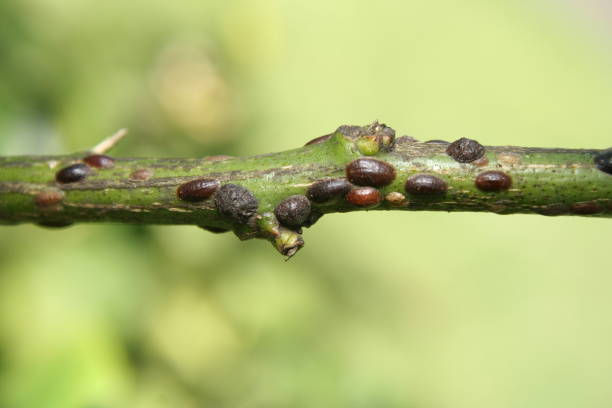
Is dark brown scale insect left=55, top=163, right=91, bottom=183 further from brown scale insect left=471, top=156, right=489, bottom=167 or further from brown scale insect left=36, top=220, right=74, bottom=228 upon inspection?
brown scale insect left=471, top=156, right=489, bottom=167

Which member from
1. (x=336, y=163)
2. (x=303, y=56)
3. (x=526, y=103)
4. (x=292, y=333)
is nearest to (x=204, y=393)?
(x=292, y=333)

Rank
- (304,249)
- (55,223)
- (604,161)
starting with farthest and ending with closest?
1. (304,249)
2. (55,223)
3. (604,161)

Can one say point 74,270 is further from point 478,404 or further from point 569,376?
point 569,376

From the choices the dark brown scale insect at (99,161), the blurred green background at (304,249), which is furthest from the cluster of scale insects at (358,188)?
the blurred green background at (304,249)

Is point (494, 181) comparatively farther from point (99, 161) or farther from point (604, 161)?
point (99, 161)

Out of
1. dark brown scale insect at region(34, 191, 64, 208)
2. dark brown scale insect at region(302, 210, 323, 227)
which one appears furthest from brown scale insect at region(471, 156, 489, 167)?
dark brown scale insect at region(34, 191, 64, 208)

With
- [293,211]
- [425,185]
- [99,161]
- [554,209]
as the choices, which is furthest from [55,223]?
[554,209]
